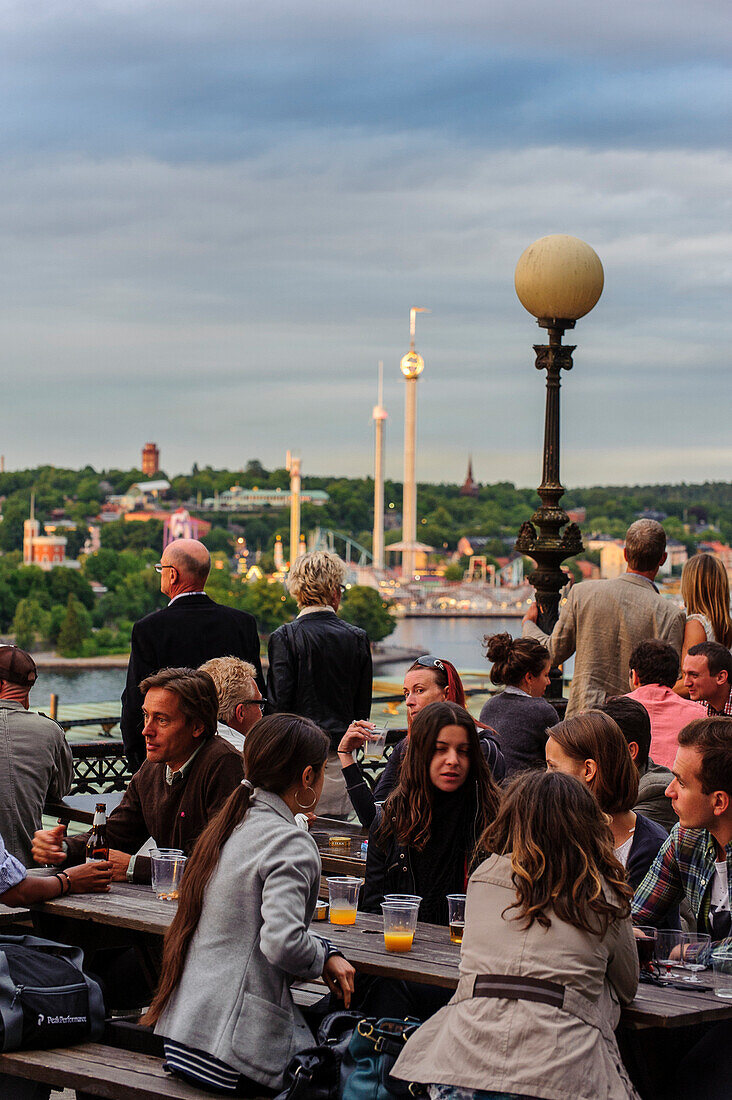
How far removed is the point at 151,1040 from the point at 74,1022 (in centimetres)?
21

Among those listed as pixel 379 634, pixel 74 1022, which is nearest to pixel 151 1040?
pixel 74 1022

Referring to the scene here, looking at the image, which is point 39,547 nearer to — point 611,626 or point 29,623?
point 29,623

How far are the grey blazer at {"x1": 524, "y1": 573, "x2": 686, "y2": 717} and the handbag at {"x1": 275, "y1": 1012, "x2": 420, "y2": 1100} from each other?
318 centimetres

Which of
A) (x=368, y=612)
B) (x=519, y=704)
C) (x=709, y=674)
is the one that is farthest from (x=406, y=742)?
(x=368, y=612)

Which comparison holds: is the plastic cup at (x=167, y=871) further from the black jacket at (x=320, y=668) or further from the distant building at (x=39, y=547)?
the distant building at (x=39, y=547)

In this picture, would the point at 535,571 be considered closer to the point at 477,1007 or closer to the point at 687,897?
the point at 687,897

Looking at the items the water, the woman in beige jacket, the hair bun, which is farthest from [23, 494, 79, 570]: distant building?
the woman in beige jacket

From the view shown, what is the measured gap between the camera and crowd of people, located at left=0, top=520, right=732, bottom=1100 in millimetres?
2697

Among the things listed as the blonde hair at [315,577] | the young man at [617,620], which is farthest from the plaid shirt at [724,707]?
the blonde hair at [315,577]

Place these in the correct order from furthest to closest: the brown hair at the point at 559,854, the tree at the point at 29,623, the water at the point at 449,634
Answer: the water at the point at 449,634 → the tree at the point at 29,623 → the brown hair at the point at 559,854

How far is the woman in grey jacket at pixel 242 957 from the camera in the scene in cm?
293

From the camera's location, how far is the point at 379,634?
332 ft

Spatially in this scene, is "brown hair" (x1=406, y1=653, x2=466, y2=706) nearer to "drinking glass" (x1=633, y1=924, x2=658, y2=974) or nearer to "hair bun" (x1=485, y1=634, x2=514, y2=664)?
"hair bun" (x1=485, y1=634, x2=514, y2=664)

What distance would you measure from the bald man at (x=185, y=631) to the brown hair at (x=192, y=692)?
1260mm
